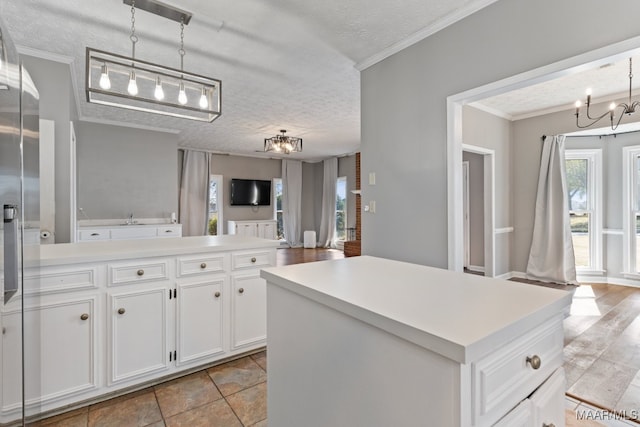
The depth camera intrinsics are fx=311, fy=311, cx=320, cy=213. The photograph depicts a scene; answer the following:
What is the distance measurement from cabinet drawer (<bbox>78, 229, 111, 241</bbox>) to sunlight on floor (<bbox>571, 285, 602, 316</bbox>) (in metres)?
6.09

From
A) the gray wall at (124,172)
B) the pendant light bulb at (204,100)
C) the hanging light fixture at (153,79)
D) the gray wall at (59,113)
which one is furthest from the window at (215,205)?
the pendant light bulb at (204,100)

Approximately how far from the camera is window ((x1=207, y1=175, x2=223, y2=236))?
786cm

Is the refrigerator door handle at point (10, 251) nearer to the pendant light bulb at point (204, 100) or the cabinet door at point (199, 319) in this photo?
the cabinet door at point (199, 319)

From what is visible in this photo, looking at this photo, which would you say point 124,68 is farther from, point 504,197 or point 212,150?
point 212,150

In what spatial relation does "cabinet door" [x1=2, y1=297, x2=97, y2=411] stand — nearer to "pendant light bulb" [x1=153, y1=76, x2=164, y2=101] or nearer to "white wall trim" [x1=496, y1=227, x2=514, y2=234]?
"pendant light bulb" [x1=153, y1=76, x2=164, y2=101]

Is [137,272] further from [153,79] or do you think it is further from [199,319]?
[153,79]

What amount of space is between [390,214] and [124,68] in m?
2.32

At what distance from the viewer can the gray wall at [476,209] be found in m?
5.05

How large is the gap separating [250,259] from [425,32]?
229 centimetres

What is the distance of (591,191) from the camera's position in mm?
4660

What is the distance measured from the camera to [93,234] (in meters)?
4.53

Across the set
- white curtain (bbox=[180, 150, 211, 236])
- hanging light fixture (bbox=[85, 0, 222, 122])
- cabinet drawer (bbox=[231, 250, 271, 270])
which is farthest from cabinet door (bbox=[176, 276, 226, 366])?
white curtain (bbox=[180, 150, 211, 236])

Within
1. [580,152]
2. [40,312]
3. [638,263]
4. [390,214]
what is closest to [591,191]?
A: [580,152]

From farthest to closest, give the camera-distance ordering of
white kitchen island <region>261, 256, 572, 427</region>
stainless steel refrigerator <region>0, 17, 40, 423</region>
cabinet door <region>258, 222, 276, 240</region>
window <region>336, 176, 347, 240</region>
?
window <region>336, 176, 347, 240</region> → cabinet door <region>258, 222, 276, 240</region> → stainless steel refrigerator <region>0, 17, 40, 423</region> → white kitchen island <region>261, 256, 572, 427</region>
